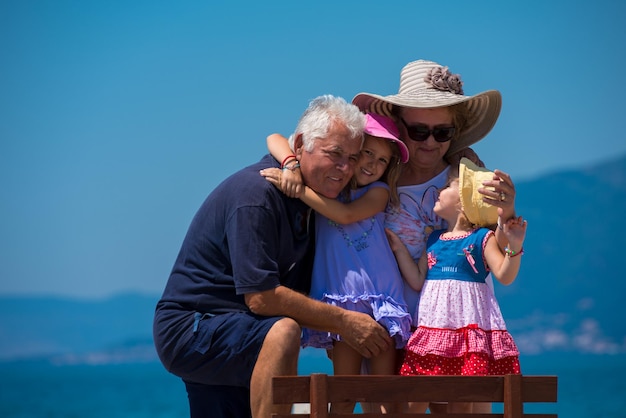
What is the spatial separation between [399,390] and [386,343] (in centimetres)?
71

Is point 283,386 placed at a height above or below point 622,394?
below

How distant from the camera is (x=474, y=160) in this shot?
18.4 feet

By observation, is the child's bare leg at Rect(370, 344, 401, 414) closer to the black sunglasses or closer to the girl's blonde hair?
the girl's blonde hair

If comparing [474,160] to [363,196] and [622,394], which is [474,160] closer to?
[363,196]

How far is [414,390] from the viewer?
4.50 metres

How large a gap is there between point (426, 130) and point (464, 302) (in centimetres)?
91

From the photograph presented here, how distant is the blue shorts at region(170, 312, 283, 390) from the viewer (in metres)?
4.95

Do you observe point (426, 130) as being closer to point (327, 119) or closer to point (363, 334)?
point (327, 119)

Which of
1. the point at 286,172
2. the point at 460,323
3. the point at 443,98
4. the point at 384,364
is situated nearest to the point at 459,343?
the point at 460,323

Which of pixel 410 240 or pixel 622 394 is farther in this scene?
pixel 622 394

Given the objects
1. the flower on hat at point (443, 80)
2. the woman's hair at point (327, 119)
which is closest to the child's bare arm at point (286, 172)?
the woman's hair at point (327, 119)

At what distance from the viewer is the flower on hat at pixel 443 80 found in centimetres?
569

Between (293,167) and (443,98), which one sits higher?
(443,98)

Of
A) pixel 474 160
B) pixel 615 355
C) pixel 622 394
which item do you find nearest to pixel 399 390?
pixel 474 160
